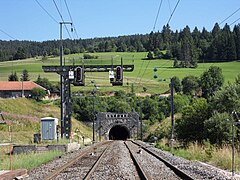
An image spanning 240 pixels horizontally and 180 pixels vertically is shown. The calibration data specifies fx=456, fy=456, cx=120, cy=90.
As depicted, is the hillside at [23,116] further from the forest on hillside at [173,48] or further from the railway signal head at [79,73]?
the forest on hillside at [173,48]

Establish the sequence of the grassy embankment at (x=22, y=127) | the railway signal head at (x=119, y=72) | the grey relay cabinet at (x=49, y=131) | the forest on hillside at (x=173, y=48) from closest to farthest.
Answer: the grassy embankment at (x=22, y=127) < the grey relay cabinet at (x=49, y=131) < the railway signal head at (x=119, y=72) < the forest on hillside at (x=173, y=48)

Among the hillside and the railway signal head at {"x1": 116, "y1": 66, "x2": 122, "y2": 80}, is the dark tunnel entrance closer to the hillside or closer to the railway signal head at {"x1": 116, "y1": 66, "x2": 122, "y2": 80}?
the hillside

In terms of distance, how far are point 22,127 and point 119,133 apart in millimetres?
54055

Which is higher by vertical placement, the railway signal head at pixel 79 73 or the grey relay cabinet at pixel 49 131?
the railway signal head at pixel 79 73

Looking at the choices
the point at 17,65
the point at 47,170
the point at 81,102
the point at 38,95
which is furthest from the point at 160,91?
the point at 47,170

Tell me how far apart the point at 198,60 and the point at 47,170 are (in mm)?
90666

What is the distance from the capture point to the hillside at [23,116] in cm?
4464

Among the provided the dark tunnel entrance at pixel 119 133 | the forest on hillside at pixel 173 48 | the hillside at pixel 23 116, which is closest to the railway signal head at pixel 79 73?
the hillside at pixel 23 116

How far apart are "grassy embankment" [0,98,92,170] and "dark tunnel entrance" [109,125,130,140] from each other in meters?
23.1

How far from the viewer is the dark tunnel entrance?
95363 mm

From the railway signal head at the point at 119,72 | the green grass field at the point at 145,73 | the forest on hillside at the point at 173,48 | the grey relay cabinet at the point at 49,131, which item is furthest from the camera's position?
the green grass field at the point at 145,73

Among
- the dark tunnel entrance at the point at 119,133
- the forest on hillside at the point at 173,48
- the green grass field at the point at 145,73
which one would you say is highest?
the forest on hillside at the point at 173,48

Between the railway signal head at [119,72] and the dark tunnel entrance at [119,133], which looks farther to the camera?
the dark tunnel entrance at [119,133]

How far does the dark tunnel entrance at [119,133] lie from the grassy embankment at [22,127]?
23101mm
